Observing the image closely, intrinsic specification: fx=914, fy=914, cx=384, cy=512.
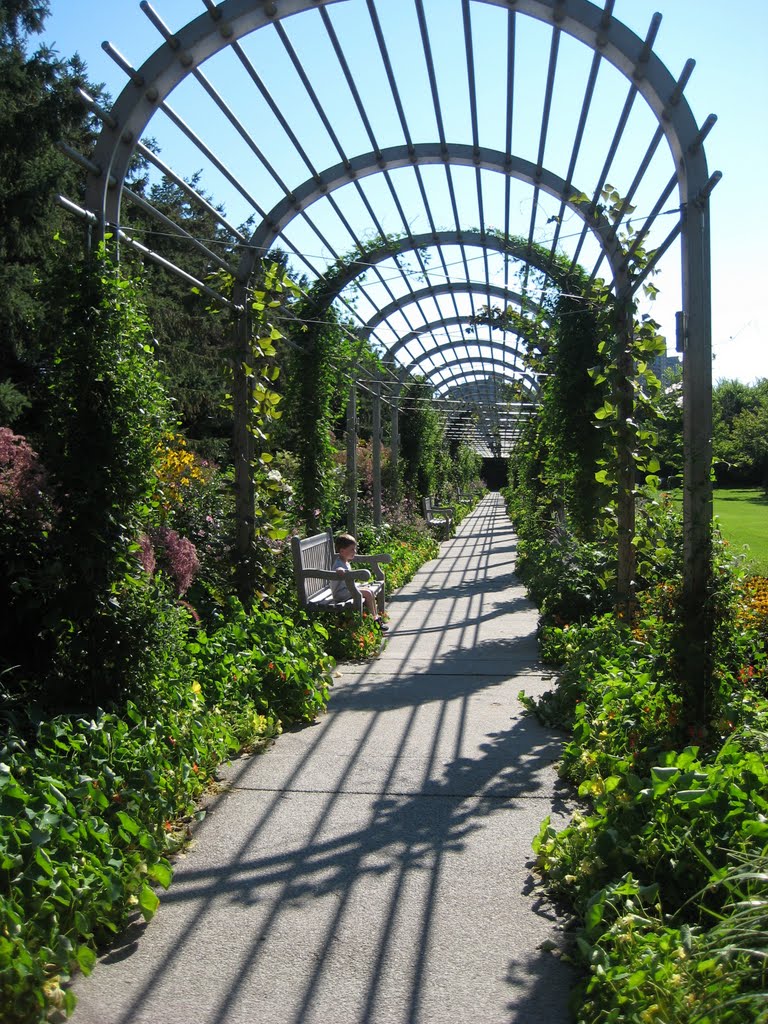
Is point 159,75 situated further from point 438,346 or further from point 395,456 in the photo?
point 395,456

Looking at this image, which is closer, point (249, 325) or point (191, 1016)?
point (191, 1016)

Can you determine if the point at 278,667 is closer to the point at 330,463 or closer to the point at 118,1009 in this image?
the point at 118,1009

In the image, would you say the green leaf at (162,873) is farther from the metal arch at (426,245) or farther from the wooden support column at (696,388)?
the metal arch at (426,245)

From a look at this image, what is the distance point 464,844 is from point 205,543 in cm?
495

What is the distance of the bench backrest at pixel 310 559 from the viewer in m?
7.76

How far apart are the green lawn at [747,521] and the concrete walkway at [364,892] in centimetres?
195

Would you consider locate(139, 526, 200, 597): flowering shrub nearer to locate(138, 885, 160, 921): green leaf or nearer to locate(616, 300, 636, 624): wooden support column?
locate(616, 300, 636, 624): wooden support column

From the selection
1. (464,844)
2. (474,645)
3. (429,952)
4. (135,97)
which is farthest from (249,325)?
(429,952)

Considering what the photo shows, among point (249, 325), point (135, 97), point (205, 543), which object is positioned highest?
point (135, 97)

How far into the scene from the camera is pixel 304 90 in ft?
20.5

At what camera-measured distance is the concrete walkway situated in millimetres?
2705

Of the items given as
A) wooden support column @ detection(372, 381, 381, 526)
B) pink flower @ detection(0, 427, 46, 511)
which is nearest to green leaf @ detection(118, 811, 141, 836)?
pink flower @ detection(0, 427, 46, 511)

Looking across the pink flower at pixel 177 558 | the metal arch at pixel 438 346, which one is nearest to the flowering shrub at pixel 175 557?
the pink flower at pixel 177 558

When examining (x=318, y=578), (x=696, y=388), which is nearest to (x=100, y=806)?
(x=696, y=388)
